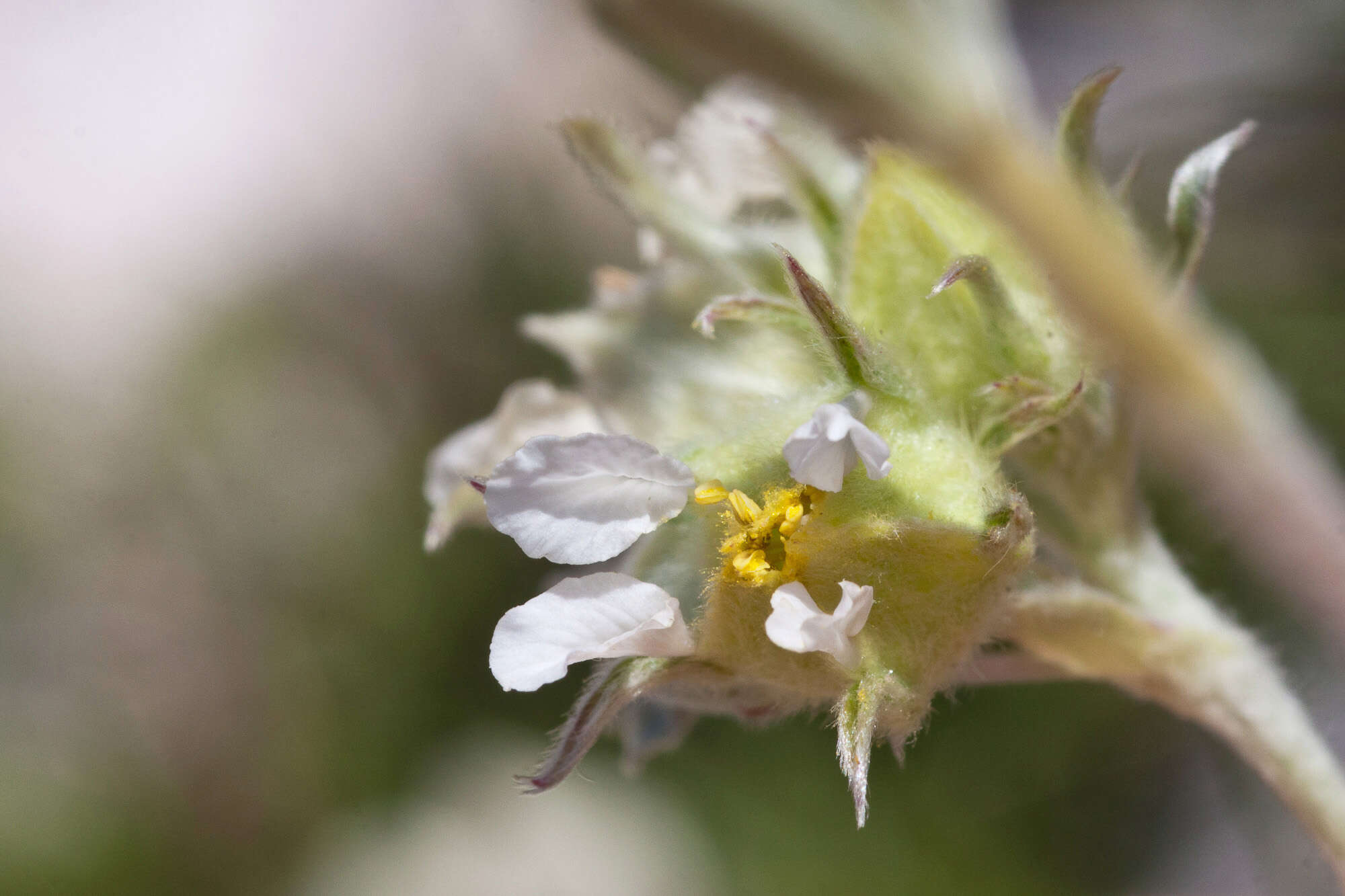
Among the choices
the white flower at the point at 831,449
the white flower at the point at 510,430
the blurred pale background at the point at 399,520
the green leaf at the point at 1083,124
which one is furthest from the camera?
the blurred pale background at the point at 399,520

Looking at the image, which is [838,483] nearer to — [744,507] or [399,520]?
[744,507]

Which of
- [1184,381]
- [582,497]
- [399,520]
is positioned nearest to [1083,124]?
[1184,381]

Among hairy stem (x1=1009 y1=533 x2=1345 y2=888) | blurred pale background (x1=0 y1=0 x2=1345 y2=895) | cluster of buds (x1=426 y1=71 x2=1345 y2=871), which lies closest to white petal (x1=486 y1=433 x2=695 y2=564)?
cluster of buds (x1=426 y1=71 x2=1345 y2=871)

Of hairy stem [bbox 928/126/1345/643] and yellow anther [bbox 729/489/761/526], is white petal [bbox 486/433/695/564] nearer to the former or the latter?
yellow anther [bbox 729/489/761/526]

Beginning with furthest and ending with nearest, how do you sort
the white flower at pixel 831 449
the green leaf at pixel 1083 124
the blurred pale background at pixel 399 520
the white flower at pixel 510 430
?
the blurred pale background at pixel 399 520
the white flower at pixel 510 430
the green leaf at pixel 1083 124
the white flower at pixel 831 449

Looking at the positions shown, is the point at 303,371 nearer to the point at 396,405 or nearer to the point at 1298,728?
the point at 396,405

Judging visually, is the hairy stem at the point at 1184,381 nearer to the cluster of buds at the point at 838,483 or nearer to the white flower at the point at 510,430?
the cluster of buds at the point at 838,483

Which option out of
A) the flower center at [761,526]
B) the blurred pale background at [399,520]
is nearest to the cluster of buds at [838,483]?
the flower center at [761,526]
